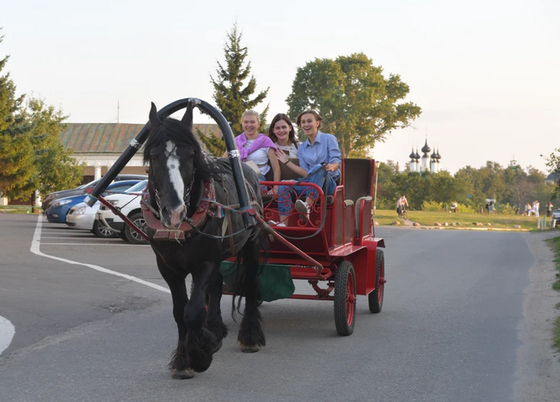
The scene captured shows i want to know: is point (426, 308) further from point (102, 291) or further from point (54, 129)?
point (54, 129)

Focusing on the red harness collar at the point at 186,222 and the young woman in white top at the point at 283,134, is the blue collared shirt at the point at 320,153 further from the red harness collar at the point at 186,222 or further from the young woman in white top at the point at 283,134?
the red harness collar at the point at 186,222

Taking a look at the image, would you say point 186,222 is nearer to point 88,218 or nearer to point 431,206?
point 88,218

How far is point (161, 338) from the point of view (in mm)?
7836

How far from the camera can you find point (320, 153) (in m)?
8.88

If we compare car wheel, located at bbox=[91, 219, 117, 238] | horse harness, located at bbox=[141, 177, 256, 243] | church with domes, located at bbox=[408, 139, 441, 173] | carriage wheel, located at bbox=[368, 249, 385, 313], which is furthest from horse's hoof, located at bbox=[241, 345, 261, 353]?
church with domes, located at bbox=[408, 139, 441, 173]

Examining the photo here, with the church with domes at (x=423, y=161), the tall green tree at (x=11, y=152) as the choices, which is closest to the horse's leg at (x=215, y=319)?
the tall green tree at (x=11, y=152)

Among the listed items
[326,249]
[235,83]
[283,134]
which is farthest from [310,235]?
[235,83]

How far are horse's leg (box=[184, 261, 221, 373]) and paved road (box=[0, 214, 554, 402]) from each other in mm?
155

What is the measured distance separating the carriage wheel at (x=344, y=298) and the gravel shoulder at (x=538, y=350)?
171 centimetres

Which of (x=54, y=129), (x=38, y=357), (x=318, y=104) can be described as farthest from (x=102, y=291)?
(x=318, y=104)

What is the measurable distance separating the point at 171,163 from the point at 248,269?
230 cm

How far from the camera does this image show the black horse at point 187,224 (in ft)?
19.1

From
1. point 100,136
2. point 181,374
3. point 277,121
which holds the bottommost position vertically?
point 181,374

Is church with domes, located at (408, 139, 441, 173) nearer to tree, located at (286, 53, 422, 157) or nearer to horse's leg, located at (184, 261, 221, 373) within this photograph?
tree, located at (286, 53, 422, 157)
